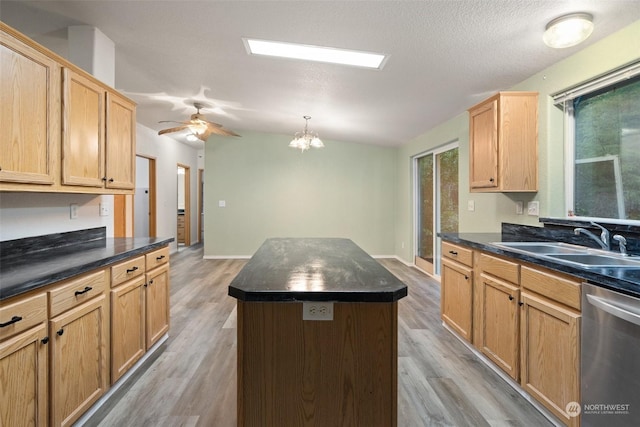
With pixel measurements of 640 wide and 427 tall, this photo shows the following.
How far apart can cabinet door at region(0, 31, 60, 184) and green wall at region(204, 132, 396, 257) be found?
4478mm

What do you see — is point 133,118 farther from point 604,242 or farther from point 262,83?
point 604,242

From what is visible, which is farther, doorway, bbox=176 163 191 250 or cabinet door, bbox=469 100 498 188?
doorway, bbox=176 163 191 250

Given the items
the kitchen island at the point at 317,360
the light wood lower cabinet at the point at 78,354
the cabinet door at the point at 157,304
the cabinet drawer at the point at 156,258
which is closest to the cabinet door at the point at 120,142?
the cabinet drawer at the point at 156,258

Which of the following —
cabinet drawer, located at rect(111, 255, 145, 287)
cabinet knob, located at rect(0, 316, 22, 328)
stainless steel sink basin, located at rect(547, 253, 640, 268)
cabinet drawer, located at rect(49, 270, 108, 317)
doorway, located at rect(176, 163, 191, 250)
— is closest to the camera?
cabinet knob, located at rect(0, 316, 22, 328)

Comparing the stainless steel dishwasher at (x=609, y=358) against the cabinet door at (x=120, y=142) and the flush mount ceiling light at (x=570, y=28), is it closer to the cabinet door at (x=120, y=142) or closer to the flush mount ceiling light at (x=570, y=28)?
the flush mount ceiling light at (x=570, y=28)

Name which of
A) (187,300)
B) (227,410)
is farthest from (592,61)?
(187,300)

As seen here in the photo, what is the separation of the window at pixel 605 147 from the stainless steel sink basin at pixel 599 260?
40cm

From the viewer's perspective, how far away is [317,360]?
127 cm

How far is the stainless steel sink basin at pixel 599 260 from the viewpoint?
1.65 m

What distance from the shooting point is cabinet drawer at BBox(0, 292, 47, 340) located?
3.85ft

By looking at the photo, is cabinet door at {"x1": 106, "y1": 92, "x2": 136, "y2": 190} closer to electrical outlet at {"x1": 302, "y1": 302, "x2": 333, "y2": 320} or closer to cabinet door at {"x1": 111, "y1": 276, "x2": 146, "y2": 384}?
cabinet door at {"x1": 111, "y1": 276, "x2": 146, "y2": 384}

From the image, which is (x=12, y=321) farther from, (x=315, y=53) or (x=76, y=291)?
(x=315, y=53)

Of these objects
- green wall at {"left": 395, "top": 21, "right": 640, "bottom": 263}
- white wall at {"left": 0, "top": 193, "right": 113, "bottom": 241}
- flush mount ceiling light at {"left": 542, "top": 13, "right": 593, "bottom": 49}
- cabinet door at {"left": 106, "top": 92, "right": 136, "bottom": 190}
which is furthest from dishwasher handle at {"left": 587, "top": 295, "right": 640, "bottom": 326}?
white wall at {"left": 0, "top": 193, "right": 113, "bottom": 241}

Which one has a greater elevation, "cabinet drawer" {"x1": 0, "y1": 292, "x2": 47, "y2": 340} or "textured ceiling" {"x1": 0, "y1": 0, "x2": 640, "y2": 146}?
"textured ceiling" {"x1": 0, "y1": 0, "x2": 640, "y2": 146}
